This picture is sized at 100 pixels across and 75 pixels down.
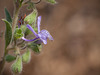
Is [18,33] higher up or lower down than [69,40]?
higher up

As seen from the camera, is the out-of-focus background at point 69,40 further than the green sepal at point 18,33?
Yes

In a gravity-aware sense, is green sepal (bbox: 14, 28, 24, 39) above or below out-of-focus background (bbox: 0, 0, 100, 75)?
above

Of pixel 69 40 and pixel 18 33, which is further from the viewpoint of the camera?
pixel 69 40

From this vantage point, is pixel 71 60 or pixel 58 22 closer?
pixel 71 60

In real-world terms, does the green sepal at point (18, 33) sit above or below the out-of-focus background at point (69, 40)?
above

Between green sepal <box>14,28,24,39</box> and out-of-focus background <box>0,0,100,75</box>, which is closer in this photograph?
green sepal <box>14,28,24,39</box>

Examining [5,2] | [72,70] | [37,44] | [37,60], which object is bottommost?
[72,70]

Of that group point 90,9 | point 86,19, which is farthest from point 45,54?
point 90,9

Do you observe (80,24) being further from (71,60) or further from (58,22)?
(71,60)
